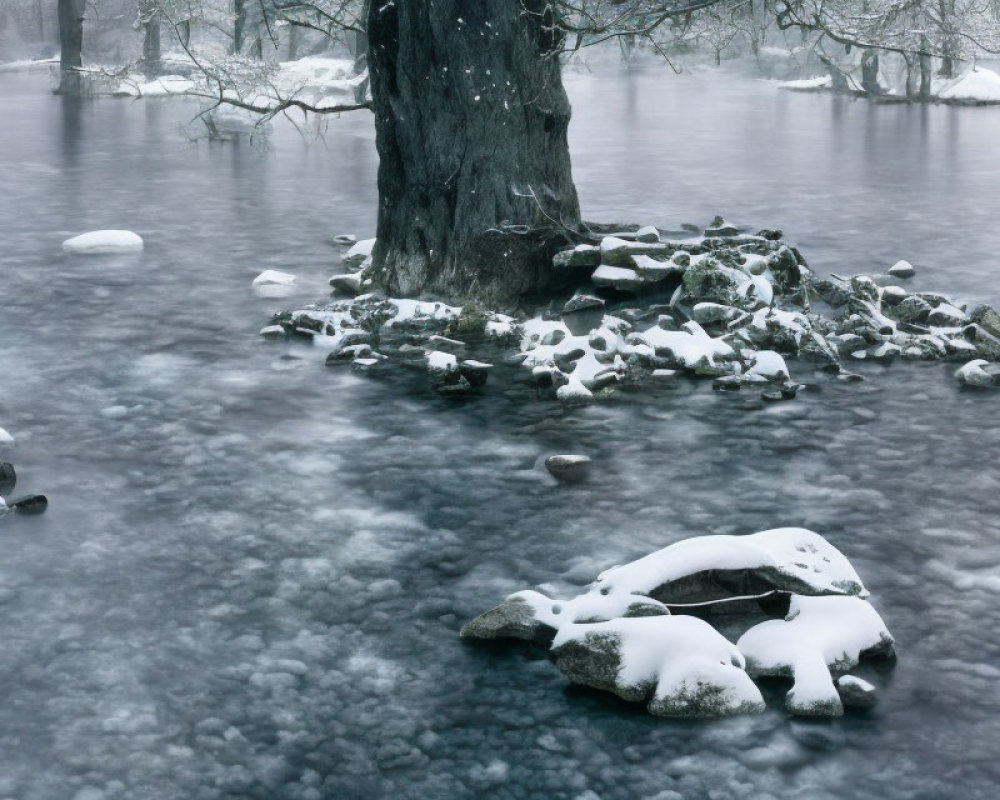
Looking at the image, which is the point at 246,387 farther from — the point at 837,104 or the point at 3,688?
the point at 837,104

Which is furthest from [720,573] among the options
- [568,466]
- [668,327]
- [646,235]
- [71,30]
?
[71,30]

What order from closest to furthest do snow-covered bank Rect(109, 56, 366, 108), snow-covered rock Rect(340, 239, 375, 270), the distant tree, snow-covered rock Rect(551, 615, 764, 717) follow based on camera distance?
snow-covered rock Rect(551, 615, 764, 717) → the distant tree → snow-covered rock Rect(340, 239, 375, 270) → snow-covered bank Rect(109, 56, 366, 108)

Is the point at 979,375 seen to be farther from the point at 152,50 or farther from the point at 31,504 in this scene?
the point at 152,50

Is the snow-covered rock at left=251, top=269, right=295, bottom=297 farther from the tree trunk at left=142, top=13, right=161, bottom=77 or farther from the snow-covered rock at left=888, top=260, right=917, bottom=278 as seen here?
the tree trunk at left=142, top=13, right=161, bottom=77

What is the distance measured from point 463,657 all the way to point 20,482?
9.63ft

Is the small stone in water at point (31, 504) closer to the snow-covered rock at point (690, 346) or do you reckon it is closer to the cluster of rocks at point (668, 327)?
the cluster of rocks at point (668, 327)

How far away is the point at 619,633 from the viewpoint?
16.3 ft

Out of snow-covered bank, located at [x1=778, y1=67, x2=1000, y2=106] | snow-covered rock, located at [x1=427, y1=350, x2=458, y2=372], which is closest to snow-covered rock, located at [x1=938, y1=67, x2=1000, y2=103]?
snow-covered bank, located at [x1=778, y1=67, x2=1000, y2=106]

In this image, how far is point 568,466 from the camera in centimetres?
723

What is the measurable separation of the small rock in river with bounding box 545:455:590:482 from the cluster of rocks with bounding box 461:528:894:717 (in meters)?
1.47

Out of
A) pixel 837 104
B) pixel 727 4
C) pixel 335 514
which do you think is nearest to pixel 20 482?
pixel 335 514

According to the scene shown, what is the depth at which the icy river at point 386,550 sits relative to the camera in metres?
4.41

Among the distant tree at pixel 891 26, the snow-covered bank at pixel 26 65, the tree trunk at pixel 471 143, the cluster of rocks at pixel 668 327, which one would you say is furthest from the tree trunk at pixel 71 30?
the cluster of rocks at pixel 668 327

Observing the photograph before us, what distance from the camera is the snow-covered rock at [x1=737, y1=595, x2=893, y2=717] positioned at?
4.70 meters
